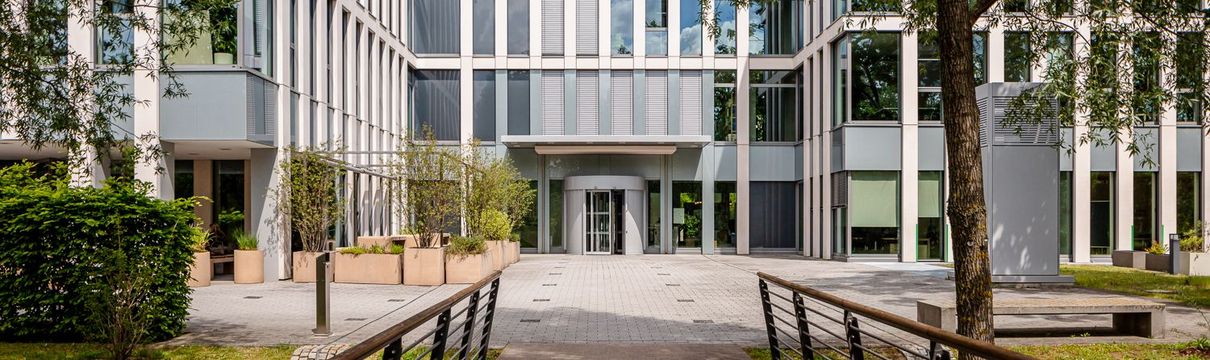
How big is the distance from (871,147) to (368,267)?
49.2 feet

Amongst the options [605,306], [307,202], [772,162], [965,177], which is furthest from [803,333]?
[772,162]

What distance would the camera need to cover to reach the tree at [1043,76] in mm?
6617

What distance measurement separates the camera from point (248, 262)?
60.8ft

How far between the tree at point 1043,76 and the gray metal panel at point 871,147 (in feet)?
48.3

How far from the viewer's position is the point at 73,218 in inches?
380

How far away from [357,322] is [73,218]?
3588 millimetres

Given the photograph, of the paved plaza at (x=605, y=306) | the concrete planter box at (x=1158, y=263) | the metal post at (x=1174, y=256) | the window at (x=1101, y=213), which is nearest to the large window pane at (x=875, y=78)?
the paved plaza at (x=605, y=306)

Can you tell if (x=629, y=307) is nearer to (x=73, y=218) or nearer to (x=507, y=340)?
(x=507, y=340)

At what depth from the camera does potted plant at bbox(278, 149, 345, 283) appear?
747 inches

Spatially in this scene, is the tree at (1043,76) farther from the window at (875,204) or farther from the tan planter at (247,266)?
the window at (875,204)

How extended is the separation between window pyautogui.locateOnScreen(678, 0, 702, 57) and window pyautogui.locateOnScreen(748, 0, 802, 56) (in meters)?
1.80

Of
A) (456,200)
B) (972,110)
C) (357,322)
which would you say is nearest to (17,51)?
(357,322)

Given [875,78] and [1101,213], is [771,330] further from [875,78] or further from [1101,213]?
[1101,213]

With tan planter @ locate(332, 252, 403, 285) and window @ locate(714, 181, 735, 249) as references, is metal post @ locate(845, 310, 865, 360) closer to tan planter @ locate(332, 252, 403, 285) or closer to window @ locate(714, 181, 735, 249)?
tan planter @ locate(332, 252, 403, 285)
